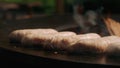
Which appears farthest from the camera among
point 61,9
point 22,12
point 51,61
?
point 22,12

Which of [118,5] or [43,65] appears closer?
[43,65]

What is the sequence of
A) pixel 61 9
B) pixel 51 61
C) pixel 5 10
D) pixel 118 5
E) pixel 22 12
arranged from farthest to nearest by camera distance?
pixel 22 12, pixel 5 10, pixel 118 5, pixel 61 9, pixel 51 61

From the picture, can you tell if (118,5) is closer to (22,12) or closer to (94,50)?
(22,12)

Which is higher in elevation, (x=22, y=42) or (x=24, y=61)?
(x=22, y=42)

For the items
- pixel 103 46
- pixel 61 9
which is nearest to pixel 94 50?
pixel 103 46

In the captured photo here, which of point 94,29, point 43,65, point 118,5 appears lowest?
point 43,65

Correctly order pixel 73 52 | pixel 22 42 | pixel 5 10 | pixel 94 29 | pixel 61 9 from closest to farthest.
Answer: pixel 73 52 < pixel 22 42 < pixel 94 29 < pixel 61 9 < pixel 5 10

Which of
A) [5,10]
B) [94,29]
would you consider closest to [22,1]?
[5,10]

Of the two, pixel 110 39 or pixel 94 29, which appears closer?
pixel 110 39

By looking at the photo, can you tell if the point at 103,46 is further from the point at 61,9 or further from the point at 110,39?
the point at 61,9
